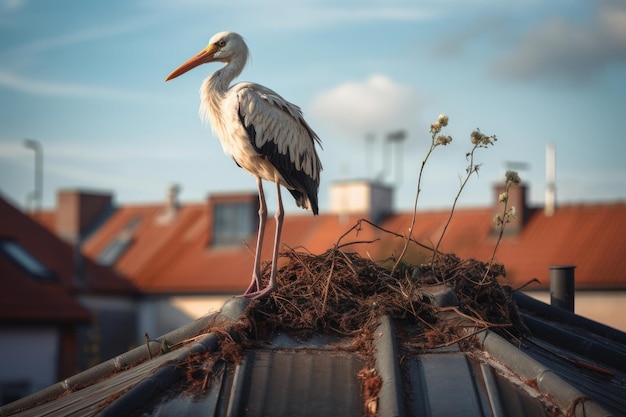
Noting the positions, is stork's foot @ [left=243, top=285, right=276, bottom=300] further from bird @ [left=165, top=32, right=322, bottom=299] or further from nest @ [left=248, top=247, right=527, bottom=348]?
bird @ [left=165, top=32, right=322, bottom=299]

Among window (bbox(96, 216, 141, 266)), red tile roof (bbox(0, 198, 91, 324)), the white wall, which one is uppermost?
window (bbox(96, 216, 141, 266))

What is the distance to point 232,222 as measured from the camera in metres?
54.3

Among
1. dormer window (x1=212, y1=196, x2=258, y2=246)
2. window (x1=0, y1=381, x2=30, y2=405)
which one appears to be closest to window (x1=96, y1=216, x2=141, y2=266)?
dormer window (x1=212, y1=196, x2=258, y2=246)

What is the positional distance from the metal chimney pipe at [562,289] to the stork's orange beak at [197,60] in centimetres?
417

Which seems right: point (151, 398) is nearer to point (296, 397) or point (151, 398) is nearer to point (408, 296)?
point (296, 397)

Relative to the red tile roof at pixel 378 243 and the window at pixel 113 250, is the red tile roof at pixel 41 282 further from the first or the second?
the window at pixel 113 250

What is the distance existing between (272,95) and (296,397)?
4.18m

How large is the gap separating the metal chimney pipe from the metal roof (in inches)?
102

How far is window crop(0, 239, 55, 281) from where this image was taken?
38.5 meters

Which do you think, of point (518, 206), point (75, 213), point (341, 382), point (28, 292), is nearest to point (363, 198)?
point (518, 206)

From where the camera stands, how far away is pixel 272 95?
1093 cm

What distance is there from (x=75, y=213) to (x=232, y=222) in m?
11.1

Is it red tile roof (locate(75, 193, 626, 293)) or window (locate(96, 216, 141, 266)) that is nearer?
red tile roof (locate(75, 193, 626, 293))

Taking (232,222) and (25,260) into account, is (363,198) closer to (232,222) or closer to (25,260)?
(232,222)
